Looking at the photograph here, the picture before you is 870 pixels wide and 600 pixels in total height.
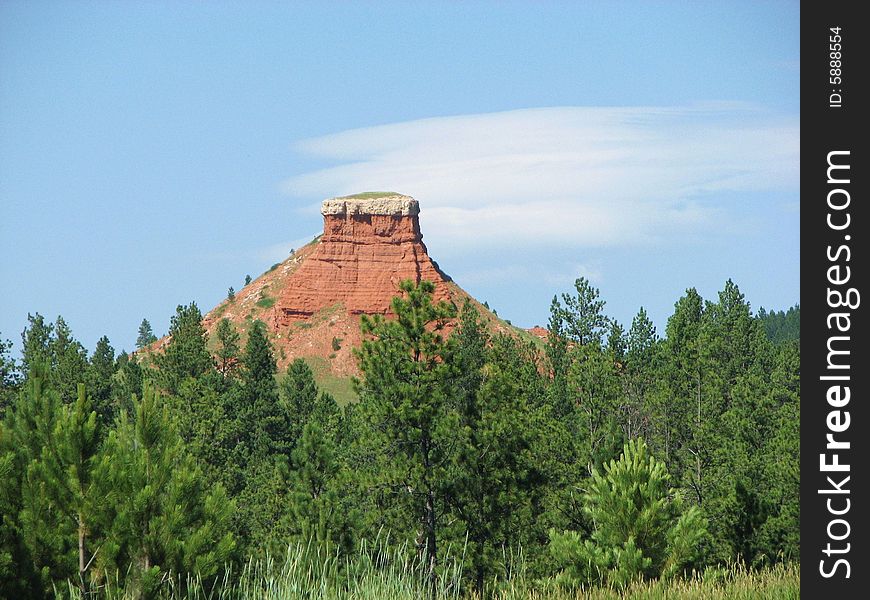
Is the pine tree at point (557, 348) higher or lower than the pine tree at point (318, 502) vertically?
higher

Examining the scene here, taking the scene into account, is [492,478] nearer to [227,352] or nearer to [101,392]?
[101,392]

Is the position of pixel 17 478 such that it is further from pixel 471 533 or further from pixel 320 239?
pixel 320 239

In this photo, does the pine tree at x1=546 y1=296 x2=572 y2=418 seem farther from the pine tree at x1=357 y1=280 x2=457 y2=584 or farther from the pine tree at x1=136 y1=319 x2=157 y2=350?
the pine tree at x1=136 y1=319 x2=157 y2=350

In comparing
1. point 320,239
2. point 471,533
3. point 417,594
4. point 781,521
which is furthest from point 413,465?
point 320,239

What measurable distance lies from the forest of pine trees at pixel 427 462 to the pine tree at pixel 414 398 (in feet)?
0.22

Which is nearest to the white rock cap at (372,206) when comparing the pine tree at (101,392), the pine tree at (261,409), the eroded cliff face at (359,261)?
the eroded cliff face at (359,261)

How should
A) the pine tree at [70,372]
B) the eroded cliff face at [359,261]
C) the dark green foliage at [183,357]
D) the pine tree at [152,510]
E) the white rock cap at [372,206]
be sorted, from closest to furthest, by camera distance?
1. the pine tree at [152,510]
2. the pine tree at [70,372]
3. the dark green foliage at [183,357]
4. the eroded cliff face at [359,261]
5. the white rock cap at [372,206]

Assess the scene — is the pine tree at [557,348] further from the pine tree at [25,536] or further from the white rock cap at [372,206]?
the white rock cap at [372,206]

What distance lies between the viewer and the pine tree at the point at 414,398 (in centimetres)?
3256

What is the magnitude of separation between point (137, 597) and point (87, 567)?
123 centimetres

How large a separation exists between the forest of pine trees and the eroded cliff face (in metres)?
73.5

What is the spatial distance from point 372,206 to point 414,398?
118 metres
